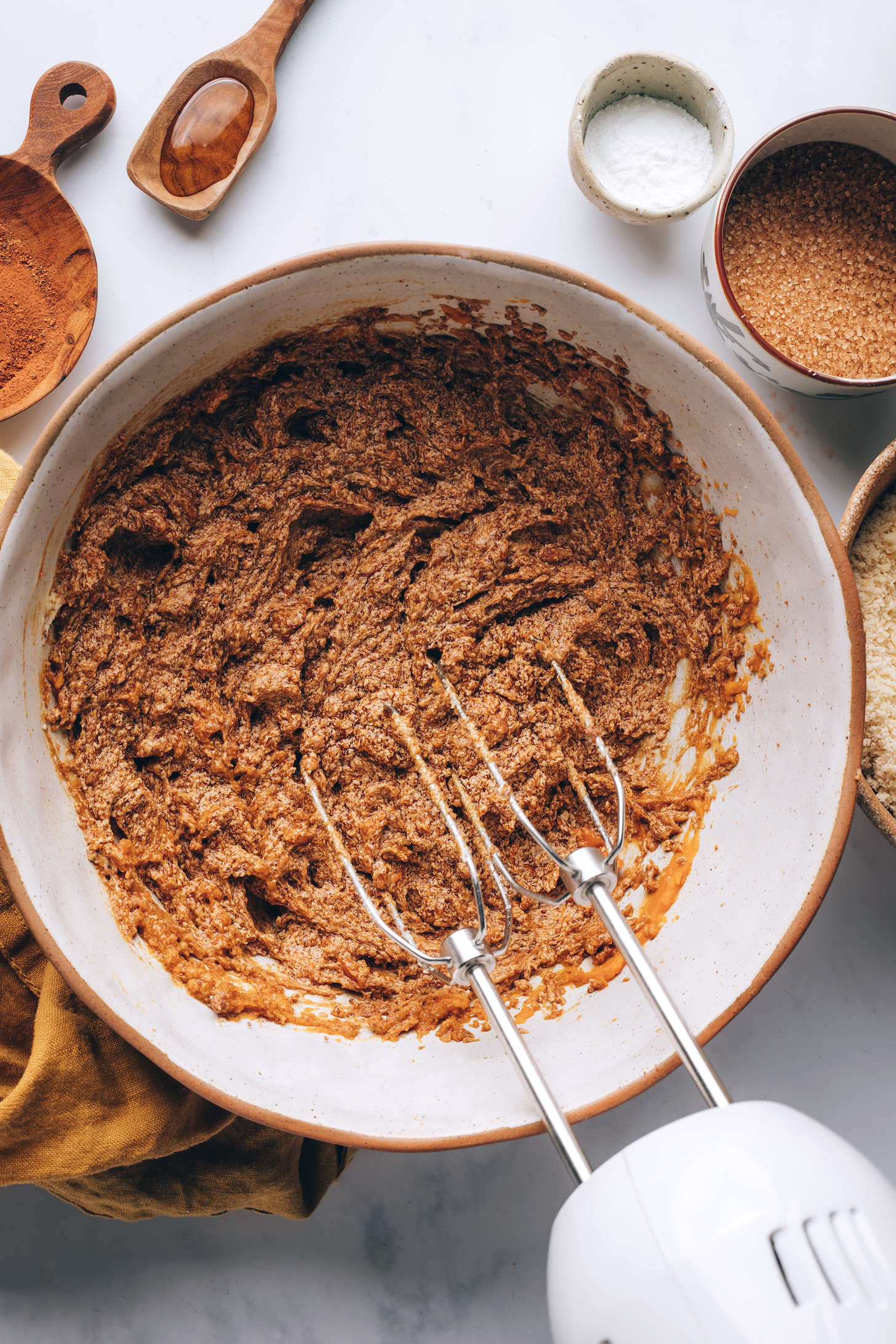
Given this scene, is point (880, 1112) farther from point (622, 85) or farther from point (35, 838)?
point (622, 85)

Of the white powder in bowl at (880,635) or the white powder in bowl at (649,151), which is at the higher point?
the white powder in bowl at (649,151)

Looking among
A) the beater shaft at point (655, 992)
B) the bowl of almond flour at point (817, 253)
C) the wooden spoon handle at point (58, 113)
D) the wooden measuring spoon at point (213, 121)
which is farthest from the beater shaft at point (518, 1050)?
the wooden spoon handle at point (58, 113)

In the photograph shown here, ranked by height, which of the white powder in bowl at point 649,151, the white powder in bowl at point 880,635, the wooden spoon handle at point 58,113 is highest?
the wooden spoon handle at point 58,113

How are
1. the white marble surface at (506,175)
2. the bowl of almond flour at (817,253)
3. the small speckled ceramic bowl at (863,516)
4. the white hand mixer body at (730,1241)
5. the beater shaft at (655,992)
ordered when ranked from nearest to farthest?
the white hand mixer body at (730,1241) → the beater shaft at (655,992) → the small speckled ceramic bowl at (863,516) → the bowl of almond flour at (817,253) → the white marble surface at (506,175)

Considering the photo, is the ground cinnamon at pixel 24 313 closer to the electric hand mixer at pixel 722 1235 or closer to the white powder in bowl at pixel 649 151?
the white powder in bowl at pixel 649 151

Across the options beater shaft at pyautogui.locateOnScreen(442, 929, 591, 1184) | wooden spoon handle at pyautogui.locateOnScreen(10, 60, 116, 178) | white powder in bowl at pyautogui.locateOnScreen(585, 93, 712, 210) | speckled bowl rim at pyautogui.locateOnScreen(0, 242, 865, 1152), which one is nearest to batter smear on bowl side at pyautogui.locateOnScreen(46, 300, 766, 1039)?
speckled bowl rim at pyautogui.locateOnScreen(0, 242, 865, 1152)

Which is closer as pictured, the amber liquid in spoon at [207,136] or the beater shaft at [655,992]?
the beater shaft at [655,992]

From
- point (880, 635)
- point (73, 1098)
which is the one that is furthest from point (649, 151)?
point (73, 1098)

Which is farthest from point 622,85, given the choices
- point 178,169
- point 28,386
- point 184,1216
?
point 184,1216
